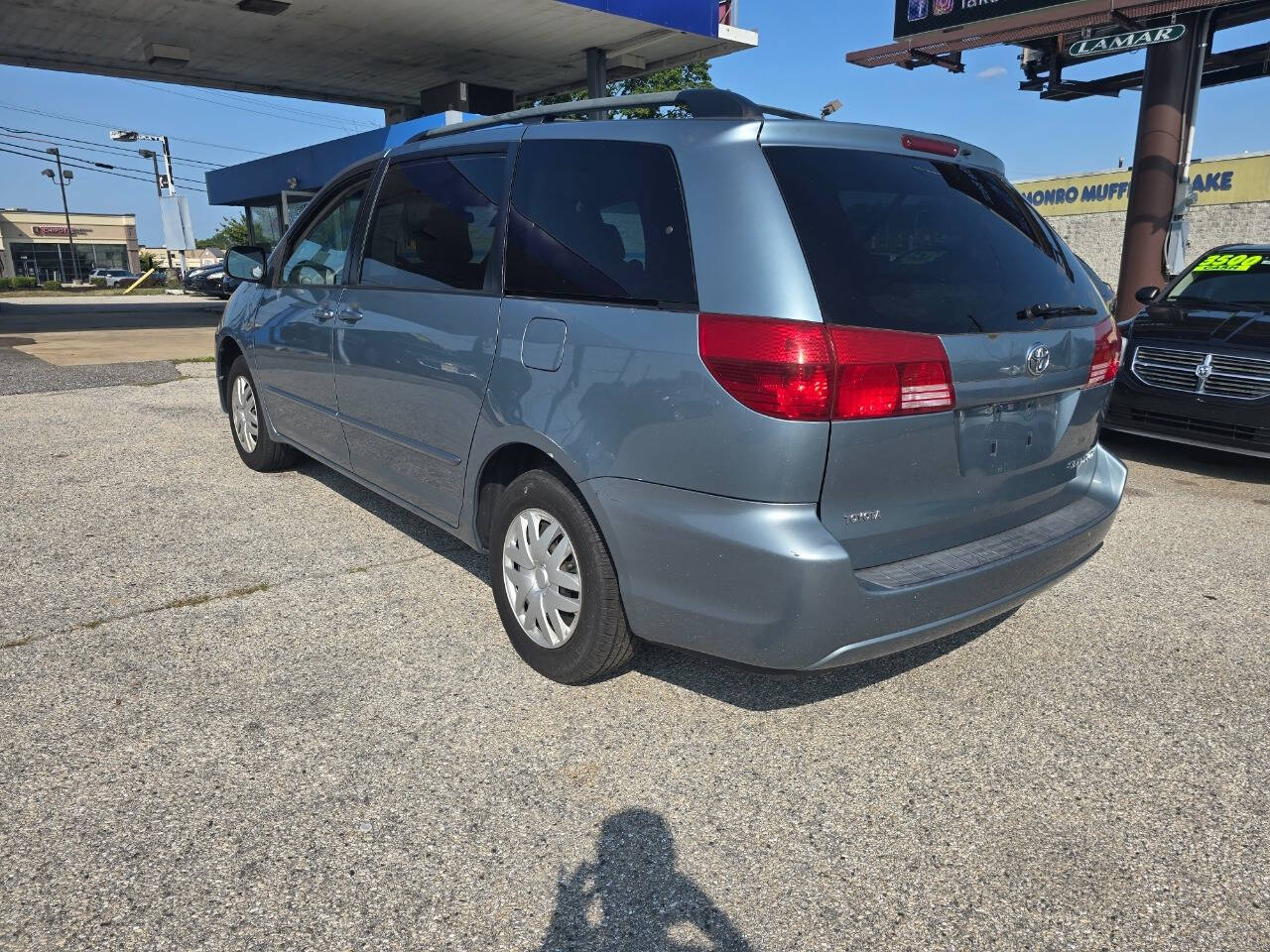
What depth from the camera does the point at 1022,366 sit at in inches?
103

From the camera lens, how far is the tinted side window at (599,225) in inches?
101

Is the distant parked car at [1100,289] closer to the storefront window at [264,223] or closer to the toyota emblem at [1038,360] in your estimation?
the toyota emblem at [1038,360]

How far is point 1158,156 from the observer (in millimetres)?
12617

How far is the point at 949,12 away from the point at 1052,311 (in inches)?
648

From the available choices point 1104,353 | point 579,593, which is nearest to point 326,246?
point 579,593

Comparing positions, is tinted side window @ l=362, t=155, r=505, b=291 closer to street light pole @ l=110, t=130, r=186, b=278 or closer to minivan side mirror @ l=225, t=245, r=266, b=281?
minivan side mirror @ l=225, t=245, r=266, b=281

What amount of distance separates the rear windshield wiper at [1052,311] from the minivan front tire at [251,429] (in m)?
4.27

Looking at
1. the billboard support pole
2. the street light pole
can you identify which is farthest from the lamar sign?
the street light pole

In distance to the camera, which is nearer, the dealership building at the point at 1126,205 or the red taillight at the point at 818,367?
the red taillight at the point at 818,367

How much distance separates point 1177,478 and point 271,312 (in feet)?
19.6

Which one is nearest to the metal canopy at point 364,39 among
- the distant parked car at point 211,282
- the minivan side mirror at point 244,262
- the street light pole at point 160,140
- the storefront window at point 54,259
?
the minivan side mirror at point 244,262

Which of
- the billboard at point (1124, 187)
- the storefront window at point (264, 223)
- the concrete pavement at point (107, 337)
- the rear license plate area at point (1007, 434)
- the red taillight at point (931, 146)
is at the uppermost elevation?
the billboard at point (1124, 187)

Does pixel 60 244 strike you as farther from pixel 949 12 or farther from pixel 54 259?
pixel 949 12

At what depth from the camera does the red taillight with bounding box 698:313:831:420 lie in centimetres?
225
